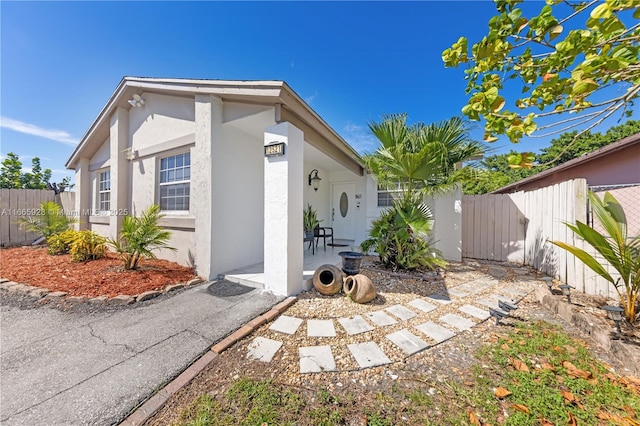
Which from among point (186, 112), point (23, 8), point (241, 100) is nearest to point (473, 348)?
point (241, 100)

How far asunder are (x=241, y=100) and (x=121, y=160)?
503 centimetres

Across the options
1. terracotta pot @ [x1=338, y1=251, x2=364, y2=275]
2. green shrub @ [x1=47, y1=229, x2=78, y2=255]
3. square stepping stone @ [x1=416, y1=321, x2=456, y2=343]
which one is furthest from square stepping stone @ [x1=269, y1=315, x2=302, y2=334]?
green shrub @ [x1=47, y1=229, x2=78, y2=255]

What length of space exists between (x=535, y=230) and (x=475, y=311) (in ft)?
13.8

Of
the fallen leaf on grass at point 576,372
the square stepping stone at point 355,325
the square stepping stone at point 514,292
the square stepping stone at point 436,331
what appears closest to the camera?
the fallen leaf on grass at point 576,372

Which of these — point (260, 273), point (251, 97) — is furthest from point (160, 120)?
point (260, 273)

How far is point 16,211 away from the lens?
8.88 m

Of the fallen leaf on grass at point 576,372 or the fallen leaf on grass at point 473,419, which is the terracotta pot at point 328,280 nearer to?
the fallen leaf on grass at point 473,419

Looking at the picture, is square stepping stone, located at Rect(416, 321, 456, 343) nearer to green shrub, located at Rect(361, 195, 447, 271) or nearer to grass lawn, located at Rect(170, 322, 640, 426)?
grass lawn, located at Rect(170, 322, 640, 426)

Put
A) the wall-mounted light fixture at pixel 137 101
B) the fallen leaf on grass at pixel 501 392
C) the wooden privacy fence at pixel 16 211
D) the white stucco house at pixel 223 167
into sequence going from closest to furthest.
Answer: the fallen leaf on grass at pixel 501 392, the white stucco house at pixel 223 167, the wall-mounted light fixture at pixel 137 101, the wooden privacy fence at pixel 16 211

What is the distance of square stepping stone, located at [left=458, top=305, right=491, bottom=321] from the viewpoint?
10.6 ft

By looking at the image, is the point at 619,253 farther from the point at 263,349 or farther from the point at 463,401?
the point at 263,349

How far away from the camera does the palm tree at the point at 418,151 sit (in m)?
4.81

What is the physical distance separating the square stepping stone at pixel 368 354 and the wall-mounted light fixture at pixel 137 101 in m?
8.09

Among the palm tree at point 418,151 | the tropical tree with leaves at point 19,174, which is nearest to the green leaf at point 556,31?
the palm tree at point 418,151
